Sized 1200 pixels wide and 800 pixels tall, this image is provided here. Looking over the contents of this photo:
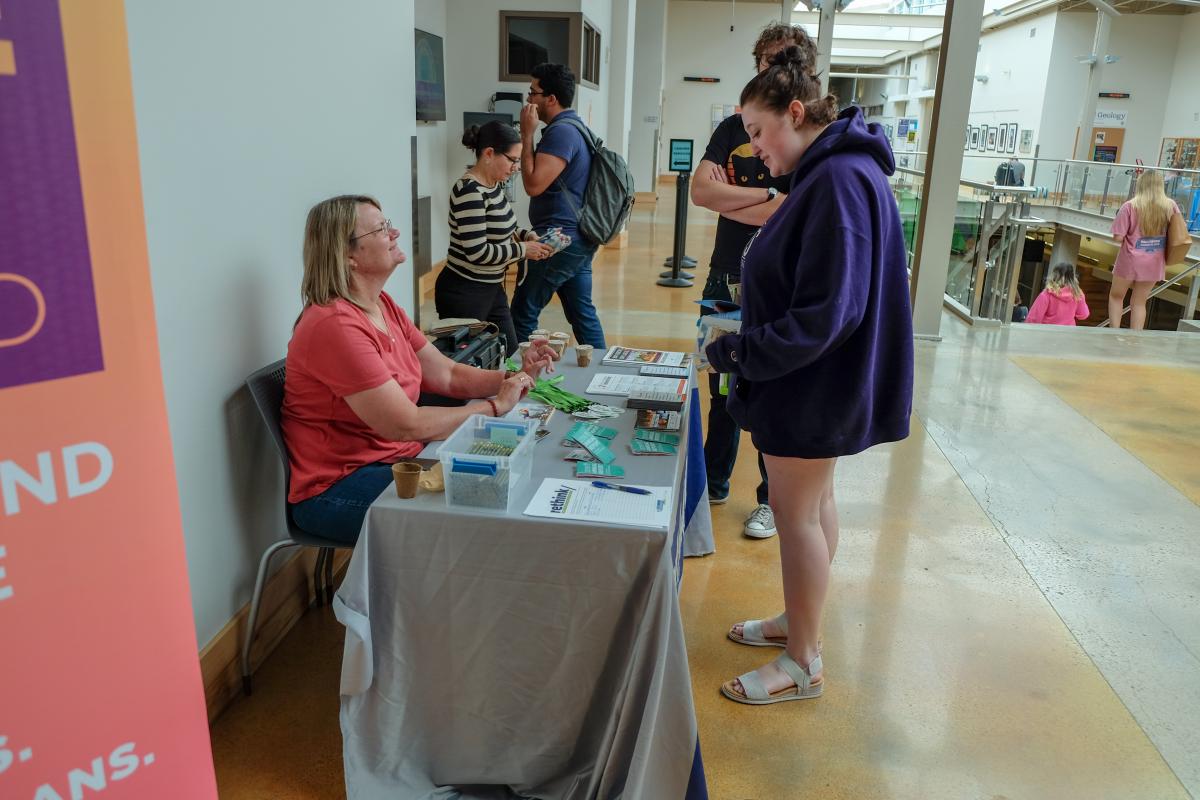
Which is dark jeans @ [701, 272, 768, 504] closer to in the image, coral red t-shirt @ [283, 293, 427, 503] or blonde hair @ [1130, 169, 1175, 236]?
coral red t-shirt @ [283, 293, 427, 503]

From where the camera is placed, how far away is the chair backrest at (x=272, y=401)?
2.14 m

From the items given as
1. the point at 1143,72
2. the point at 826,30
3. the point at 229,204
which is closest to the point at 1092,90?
the point at 1143,72

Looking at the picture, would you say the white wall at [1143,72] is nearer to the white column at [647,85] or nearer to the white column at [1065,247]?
the white column at [1065,247]

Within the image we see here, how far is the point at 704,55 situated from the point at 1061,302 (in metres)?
14.6

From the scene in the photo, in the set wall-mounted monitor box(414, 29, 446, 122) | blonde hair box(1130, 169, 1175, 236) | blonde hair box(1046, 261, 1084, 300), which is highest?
wall-mounted monitor box(414, 29, 446, 122)

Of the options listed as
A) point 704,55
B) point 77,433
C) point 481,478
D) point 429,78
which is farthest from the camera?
point 704,55

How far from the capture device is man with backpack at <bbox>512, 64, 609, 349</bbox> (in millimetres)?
3893

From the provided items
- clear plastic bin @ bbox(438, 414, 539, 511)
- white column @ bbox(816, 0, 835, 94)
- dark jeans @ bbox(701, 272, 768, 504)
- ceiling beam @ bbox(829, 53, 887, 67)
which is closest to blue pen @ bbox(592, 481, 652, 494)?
clear plastic bin @ bbox(438, 414, 539, 511)

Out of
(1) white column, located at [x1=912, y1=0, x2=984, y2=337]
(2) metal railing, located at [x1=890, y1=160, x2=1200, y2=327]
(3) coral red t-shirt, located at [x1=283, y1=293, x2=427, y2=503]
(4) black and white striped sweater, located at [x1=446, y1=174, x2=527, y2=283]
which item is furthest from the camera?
(2) metal railing, located at [x1=890, y1=160, x2=1200, y2=327]

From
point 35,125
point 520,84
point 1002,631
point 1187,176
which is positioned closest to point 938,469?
point 1002,631

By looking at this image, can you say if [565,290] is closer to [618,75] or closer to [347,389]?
[347,389]

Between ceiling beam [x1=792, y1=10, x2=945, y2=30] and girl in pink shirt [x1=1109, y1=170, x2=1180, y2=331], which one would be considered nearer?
girl in pink shirt [x1=1109, y1=170, x2=1180, y2=331]

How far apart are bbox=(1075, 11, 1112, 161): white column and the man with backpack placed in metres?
16.8

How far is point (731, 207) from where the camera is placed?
303 centimetres
